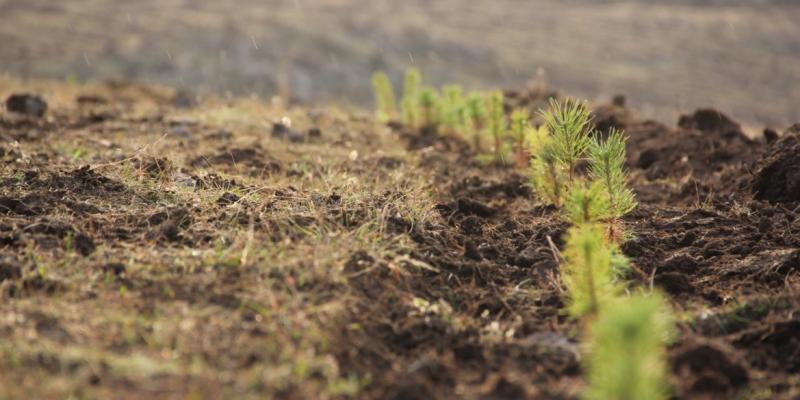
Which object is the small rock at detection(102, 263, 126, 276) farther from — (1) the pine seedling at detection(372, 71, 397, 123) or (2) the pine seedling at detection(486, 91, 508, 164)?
(1) the pine seedling at detection(372, 71, 397, 123)

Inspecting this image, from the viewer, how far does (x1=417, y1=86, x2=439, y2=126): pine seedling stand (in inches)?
276

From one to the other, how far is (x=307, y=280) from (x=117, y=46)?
1782 centimetres

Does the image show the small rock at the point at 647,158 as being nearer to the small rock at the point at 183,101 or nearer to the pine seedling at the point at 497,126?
the pine seedling at the point at 497,126

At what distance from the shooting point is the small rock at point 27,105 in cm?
640

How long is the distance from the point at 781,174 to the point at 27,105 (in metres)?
6.00

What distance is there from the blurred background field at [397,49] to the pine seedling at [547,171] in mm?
10267

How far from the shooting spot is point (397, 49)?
76.2 feet

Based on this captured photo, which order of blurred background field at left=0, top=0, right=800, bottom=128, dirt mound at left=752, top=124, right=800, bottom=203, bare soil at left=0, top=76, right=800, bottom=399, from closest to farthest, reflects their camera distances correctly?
bare soil at left=0, top=76, right=800, bottom=399, dirt mound at left=752, top=124, right=800, bottom=203, blurred background field at left=0, top=0, right=800, bottom=128

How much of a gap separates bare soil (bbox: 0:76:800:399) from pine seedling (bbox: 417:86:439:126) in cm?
195

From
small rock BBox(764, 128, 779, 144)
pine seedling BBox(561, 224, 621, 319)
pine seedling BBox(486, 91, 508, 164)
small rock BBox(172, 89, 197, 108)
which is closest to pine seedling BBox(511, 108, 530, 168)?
pine seedling BBox(486, 91, 508, 164)

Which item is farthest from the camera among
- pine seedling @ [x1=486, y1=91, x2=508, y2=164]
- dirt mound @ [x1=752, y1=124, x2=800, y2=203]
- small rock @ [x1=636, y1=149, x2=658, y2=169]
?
small rock @ [x1=636, y1=149, x2=658, y2=169]

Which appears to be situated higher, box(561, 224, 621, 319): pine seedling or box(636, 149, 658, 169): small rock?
box(636, 149, 658, 169): small rock

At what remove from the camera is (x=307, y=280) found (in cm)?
283

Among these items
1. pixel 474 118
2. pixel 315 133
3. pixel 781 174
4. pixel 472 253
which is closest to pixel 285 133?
pixel 315 133
